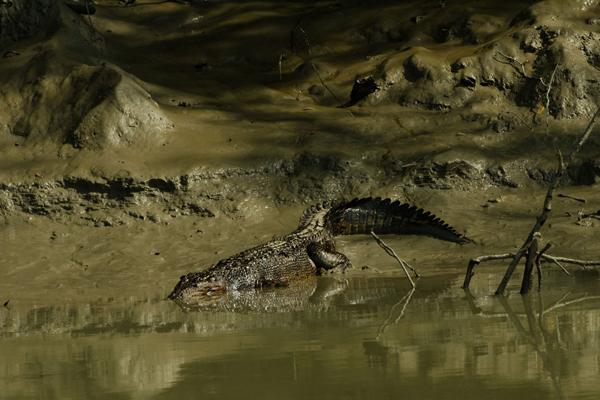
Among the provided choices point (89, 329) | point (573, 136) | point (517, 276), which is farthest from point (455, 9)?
point (89, 329)

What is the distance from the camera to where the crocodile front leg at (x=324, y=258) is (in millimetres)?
10344

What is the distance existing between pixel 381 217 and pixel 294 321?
4.31 meters

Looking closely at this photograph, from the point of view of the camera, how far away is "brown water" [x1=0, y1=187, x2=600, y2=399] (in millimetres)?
4613

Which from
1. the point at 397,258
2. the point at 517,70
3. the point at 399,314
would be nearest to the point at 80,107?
the point at 397,258

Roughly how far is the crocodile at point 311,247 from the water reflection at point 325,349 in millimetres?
954

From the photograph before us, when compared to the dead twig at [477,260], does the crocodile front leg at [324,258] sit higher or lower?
higher

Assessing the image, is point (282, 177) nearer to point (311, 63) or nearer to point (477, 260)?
point (311, 63)

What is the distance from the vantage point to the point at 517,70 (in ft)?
43.0

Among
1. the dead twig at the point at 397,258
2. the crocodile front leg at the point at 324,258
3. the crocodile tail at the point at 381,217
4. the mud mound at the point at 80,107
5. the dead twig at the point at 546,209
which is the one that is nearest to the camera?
the dead twig at the point at 546,209

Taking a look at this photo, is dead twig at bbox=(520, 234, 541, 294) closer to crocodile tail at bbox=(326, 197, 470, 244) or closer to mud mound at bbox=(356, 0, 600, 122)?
crocodile tail at bbox=(326, 197, 470, 244)

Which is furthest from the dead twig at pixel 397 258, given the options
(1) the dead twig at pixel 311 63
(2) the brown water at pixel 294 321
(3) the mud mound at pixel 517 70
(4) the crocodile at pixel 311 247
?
(1) the dead twig at pixel 311 63

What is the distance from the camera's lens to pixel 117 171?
11.5 m

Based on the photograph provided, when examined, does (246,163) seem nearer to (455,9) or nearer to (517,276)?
(517,276)

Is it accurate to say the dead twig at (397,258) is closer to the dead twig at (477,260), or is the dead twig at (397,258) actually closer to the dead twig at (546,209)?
the dead twig at (477,260)
